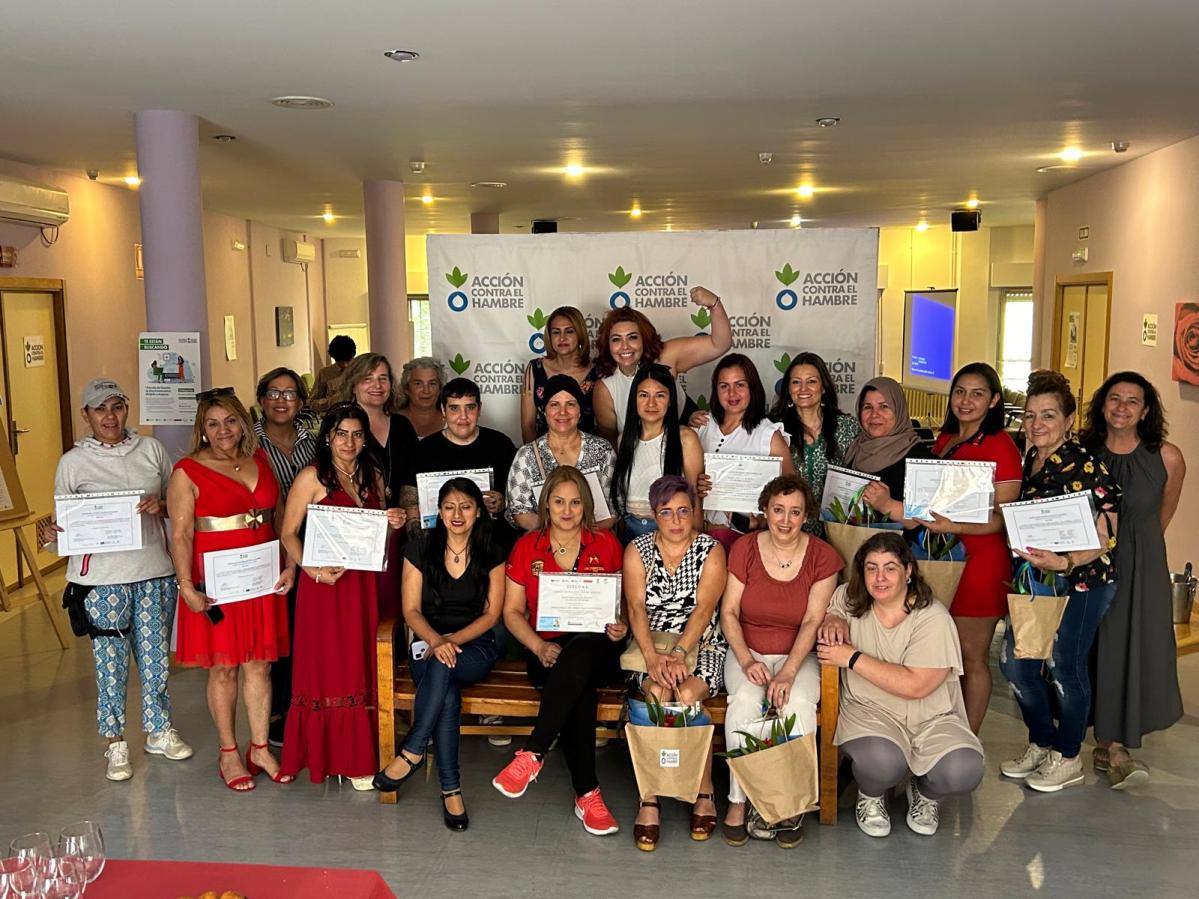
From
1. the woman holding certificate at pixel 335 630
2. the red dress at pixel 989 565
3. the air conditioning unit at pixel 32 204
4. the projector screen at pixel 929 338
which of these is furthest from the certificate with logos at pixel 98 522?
the projector screen at pixel 929 338

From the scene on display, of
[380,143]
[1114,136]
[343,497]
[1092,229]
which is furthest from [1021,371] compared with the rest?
[343,497]

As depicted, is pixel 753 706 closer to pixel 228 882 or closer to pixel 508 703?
pixel 508 703

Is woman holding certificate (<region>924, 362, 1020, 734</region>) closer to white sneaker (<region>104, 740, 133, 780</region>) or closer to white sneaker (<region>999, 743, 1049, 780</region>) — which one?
white sneaker (<region>999, 743, 1049, 780</region>)

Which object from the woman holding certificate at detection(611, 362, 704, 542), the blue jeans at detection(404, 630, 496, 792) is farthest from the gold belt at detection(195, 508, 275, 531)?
the woman holding certificate at detection(611, 362, 704, 542)

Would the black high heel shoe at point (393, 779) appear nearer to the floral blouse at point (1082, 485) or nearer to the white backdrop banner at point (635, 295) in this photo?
the white backdrop banner at point (635, 295)

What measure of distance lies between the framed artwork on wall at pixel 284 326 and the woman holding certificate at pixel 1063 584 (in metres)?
11.9

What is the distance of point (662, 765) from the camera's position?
3748 millimetres

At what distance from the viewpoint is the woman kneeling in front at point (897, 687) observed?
3715 mm

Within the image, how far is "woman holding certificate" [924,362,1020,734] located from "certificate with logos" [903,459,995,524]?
96mm

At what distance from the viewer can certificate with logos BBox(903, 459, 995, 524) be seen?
4.01 m

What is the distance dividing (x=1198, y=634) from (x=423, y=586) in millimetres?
4682

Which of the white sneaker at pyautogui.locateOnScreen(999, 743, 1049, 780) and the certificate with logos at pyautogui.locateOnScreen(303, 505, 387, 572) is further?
the white sneaker at pyautogui.locateOnScreen(999, 743, 1049, 780)

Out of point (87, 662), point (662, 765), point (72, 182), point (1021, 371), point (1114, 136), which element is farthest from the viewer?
point (1021, 371)

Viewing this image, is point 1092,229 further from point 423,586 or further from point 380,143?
point 423,586
